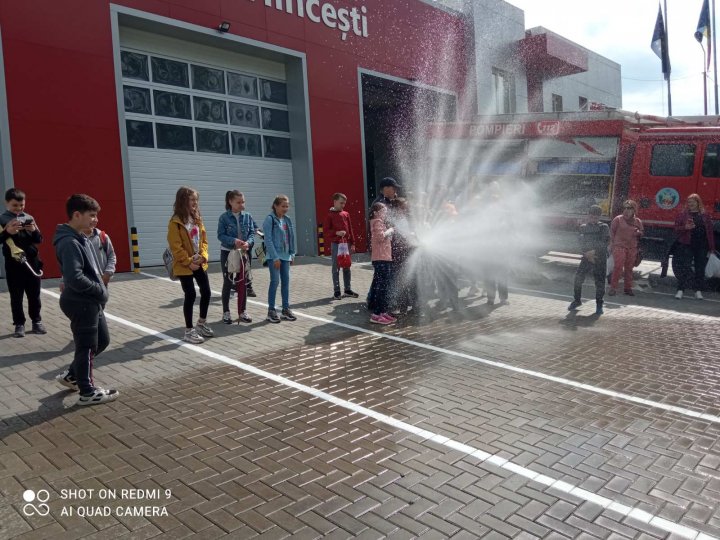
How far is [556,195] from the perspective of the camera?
41.1 feet

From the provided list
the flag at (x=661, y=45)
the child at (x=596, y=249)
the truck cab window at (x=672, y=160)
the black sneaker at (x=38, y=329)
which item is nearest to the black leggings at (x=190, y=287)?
the black sneaker at (x=38, y=329)

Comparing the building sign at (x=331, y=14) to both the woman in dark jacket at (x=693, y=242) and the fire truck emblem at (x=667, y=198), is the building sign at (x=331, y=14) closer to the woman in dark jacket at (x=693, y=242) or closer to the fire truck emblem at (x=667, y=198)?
the fire truck emblem at (x=667, y=198)

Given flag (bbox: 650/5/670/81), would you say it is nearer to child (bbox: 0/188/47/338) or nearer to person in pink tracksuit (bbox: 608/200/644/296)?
person in pink tracksuit (bbox: 608/200/644/296)

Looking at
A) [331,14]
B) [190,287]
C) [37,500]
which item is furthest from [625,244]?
[331,14]

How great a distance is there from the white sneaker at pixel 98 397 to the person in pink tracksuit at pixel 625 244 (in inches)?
343

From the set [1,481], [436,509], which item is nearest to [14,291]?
[1,481]

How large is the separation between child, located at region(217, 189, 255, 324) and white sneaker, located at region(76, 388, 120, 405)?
9.02ft

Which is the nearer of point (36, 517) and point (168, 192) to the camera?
point (36, 517)

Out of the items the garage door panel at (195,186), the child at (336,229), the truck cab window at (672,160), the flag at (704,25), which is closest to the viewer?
the child at (336,229)

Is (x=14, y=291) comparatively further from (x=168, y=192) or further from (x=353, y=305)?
(x=168, y=192)

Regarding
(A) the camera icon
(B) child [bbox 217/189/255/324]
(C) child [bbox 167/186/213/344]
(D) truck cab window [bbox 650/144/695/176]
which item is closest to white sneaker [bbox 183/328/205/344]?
(C) child [bbox 167/186/213/344]

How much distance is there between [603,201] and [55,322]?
10.5 metres

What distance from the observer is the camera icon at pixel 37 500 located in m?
2.95

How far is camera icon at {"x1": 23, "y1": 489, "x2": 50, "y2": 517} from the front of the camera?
116 inches
